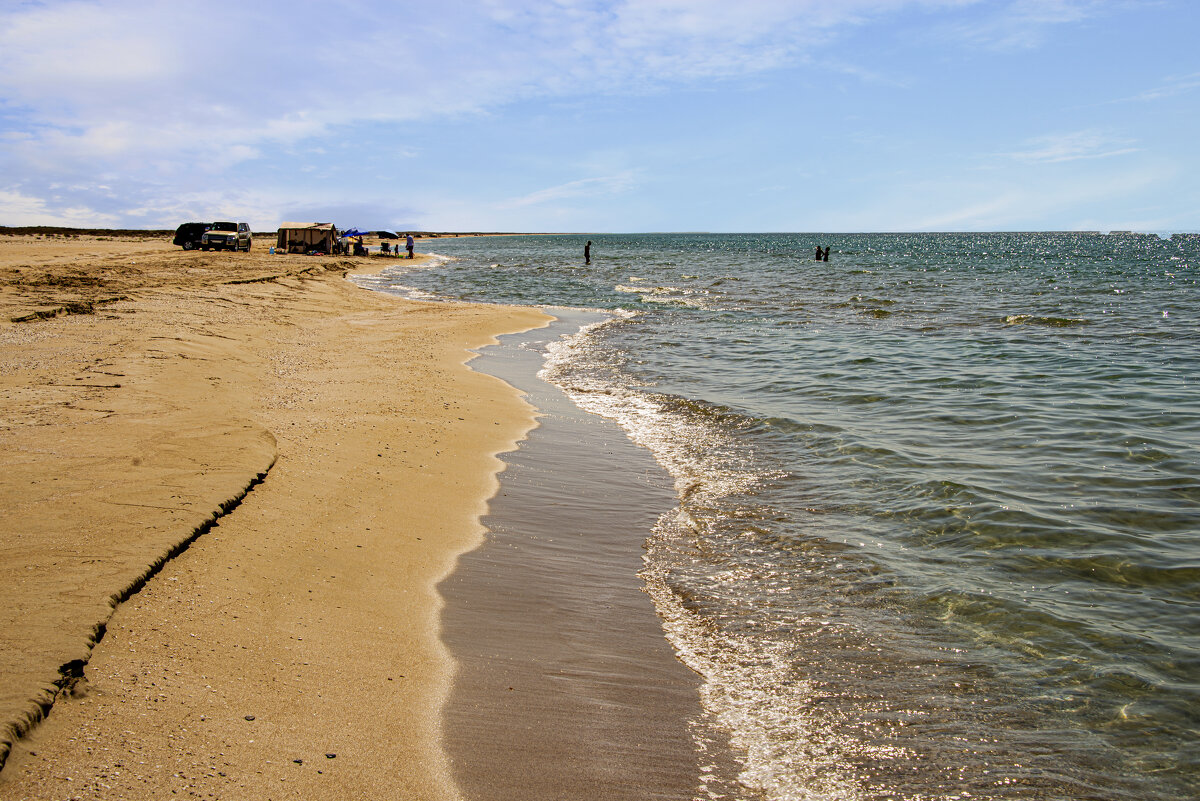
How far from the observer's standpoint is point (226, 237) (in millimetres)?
48688

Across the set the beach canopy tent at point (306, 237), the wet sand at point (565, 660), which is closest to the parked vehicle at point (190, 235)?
the beach canopy tent at point (306, 237)

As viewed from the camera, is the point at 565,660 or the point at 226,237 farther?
the point at 226,237

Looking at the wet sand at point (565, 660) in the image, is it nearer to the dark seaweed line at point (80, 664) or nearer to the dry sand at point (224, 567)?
the dry sand at point (224, 567)

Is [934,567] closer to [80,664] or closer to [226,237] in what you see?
[80,664]

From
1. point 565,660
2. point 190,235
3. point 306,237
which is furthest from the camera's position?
point 306,237

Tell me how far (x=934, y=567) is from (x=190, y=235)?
55022mm

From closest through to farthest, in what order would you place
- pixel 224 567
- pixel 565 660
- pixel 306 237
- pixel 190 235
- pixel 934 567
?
pixel 565 660
pixel 224 567
pixel 934 567
pixel 190 235
pixel 306 237

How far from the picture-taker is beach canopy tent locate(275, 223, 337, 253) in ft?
170

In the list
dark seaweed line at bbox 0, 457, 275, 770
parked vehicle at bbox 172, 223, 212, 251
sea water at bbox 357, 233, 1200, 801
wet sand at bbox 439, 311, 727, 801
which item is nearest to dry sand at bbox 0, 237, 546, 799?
dark seaweed line at bbox 0, 457, 275, 770

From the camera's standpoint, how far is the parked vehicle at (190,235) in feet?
161

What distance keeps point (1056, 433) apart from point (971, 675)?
644cm

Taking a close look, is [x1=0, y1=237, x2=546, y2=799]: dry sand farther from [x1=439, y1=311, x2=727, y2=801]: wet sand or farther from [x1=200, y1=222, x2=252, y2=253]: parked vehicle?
[x1=200, y1=222, x2=252, y2=253]: parked vehicle

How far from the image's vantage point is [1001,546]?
20.2ft

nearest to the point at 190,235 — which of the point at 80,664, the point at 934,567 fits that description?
the point at 80,664
